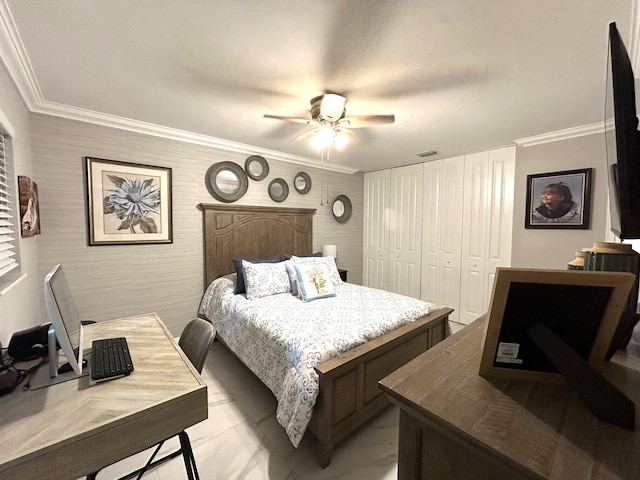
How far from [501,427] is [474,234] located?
3.42m

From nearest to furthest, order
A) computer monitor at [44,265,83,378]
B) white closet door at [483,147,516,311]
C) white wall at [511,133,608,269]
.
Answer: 1. computer monitor at [44,265,83,378]
2. white wall at [511,133,608,269]
3. white closet door at [483,147,516,311]

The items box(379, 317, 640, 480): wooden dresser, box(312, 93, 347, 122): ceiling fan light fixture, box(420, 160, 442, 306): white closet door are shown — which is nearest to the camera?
box(379, 317, 640, 480): wooden dresser

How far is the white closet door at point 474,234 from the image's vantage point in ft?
11.2

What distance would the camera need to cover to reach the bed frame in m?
1.58

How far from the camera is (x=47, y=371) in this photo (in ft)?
3.68

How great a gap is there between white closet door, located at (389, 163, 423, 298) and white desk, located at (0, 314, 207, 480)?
3.58m

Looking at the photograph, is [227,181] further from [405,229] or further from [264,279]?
[405,229]

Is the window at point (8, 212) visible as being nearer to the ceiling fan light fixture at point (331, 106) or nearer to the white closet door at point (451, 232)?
the ceiling fan light fixture at point (331, 106)

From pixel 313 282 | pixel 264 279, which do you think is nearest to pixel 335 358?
A: pixel 313 282

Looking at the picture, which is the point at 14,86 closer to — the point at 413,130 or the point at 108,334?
the point at 108,334

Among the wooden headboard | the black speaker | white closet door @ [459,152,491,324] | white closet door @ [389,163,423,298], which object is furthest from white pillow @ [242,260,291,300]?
white closet door @ [459,152,491,324]

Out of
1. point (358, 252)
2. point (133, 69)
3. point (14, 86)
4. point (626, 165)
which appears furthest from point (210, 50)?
point (358, 252)

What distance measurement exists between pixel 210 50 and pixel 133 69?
605 millimetres

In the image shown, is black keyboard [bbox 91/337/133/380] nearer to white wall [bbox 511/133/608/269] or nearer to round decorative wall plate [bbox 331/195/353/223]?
round decorative wall plate [bbox 331/195/353/223]
